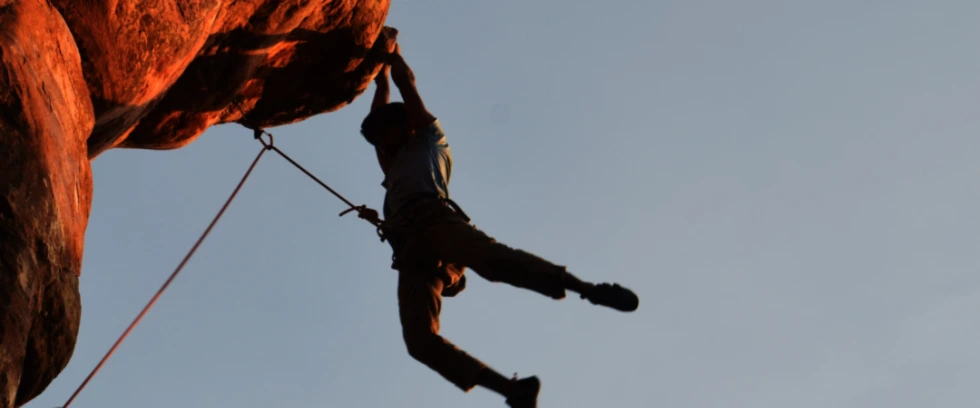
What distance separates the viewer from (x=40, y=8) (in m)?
Answer: 5.44

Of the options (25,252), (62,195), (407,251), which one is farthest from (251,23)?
(25,252)

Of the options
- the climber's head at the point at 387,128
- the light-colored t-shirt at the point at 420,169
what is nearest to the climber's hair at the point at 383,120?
the climber's head at the point at 387,128

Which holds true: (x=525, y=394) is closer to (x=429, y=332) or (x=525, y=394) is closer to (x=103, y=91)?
(x=429, y=332)

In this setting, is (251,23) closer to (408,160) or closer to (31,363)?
(408,160)

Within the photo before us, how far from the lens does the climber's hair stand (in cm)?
725

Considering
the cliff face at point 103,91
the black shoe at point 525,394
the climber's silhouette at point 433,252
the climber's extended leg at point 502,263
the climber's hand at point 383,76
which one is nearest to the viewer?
Answer: the cliff face at point 103,91

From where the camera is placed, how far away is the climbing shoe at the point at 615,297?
5.89 metres

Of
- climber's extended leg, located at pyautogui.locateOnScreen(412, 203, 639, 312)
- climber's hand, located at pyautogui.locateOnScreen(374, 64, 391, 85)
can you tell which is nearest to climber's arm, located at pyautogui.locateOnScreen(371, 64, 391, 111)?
climber's hand, located at pyautogui.locateOnScreen(374, 64, 391, 85)

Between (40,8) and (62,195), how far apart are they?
36.7 inches

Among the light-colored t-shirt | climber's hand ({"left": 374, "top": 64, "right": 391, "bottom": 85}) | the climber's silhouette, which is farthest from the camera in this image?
climber's hand ({"left": 374, "top": 64, "right": 391, "bottom": 85})

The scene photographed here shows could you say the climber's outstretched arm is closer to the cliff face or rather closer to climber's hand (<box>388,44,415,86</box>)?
climber's hand (<box>388,44,415,86</box>)

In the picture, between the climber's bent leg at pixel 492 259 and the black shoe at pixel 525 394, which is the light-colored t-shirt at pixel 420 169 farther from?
the black shoe at pixel 525 394

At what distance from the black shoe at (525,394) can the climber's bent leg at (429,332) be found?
27 cm

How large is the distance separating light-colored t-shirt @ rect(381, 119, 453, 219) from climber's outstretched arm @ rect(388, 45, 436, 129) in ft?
0.17
